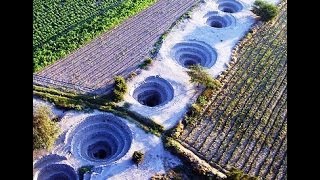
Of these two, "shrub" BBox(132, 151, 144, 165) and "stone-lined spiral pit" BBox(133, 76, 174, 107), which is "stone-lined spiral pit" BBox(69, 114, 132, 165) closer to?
"shrub" BBox(132, 151, 144, 165)

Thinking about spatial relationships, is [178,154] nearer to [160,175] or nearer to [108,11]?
[160,175]

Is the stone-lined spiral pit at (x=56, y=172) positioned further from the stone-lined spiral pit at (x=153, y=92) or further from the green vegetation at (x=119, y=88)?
the stone-lined spiral pit at (x=153, y=92)

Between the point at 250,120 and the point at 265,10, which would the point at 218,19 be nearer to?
the point at 265,10

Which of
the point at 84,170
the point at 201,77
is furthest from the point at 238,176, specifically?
the point at 84,170

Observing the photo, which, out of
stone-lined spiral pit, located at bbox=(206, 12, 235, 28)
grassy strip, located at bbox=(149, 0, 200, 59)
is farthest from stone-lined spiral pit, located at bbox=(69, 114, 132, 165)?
stone-lined spiral pit, located at bbox=(206, 12, 235, 28)
